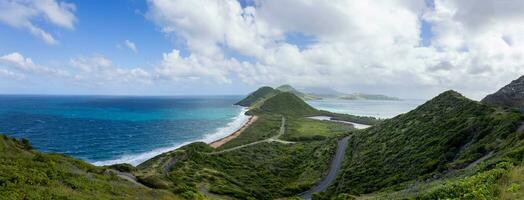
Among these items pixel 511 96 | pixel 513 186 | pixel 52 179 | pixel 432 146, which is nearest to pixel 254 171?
pixel 432 146

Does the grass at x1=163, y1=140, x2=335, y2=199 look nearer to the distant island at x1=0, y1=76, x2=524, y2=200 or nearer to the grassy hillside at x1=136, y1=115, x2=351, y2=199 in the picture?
the grassy hillside at x1=136, y1=115, x2=351, y2=199

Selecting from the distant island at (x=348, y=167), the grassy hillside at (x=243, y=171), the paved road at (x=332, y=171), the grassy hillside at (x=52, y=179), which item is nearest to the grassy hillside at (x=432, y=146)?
the distant island at (x=348, y=167)

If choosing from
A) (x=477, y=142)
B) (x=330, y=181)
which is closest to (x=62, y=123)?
(x=330, y=181)

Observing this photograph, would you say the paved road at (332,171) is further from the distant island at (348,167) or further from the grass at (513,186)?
the grass at (513,186)

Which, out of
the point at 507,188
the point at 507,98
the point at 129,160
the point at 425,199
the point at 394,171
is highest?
the point at 507,98

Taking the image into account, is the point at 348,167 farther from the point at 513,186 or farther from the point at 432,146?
the point at 513,186

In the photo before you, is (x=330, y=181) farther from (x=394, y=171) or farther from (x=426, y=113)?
(x=426, y=113)
